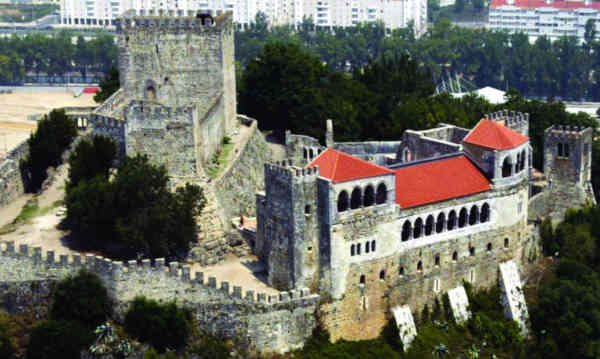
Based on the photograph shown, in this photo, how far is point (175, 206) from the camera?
73.9 metres

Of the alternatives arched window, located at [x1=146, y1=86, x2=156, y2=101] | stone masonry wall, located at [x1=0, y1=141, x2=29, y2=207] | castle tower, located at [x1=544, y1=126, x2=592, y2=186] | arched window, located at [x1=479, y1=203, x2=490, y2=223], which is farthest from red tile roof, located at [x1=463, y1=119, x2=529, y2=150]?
stone masonry wall, located at [x1=0, y1=141, x2=29, y2=207]

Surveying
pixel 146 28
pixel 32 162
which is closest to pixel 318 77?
pixel 146 28

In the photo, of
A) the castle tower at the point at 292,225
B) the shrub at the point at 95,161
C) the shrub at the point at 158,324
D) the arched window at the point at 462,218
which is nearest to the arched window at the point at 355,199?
the castle tower at the point at 292,225

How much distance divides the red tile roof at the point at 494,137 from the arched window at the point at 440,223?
23.0 ft

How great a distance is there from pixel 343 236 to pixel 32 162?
106 feet

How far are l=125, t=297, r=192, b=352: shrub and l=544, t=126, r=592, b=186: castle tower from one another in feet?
128

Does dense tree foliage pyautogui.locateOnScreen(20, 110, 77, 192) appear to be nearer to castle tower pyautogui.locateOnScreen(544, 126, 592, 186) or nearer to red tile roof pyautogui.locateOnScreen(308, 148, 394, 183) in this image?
red tile roof pyautogui.locateOnScreen(308, 148, 394, 183)

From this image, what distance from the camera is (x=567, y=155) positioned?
3617 inches

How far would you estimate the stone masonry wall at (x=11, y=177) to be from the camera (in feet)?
280

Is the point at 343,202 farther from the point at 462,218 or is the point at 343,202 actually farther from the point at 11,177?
the point at 11,177

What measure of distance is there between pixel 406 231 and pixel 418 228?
1.27 metres

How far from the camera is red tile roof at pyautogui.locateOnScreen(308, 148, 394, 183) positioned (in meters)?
69.2

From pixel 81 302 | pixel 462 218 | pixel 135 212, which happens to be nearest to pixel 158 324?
pixel 81 302

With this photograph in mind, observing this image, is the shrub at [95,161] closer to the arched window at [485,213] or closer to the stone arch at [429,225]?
the stone arch at [429,225]
